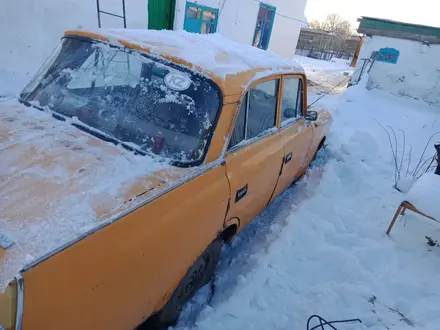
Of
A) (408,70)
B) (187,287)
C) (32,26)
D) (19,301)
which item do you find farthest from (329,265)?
(408,70)

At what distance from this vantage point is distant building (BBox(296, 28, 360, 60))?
113ft

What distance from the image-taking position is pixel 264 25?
1402cm

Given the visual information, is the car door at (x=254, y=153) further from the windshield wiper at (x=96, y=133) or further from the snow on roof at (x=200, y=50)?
the windshield wiper at (x=96, y=133)

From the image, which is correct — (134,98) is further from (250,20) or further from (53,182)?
(250,20)

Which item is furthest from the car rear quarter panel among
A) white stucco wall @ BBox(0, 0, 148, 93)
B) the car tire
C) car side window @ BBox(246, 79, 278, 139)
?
white stucco wall @ BBox(0, 0, 148, 93)

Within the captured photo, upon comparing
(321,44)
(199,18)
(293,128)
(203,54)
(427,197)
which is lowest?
(321,44)

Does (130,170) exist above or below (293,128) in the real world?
above

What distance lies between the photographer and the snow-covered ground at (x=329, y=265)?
8.71ft

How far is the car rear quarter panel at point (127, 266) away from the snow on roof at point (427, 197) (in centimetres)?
245

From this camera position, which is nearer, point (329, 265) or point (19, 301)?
point (19, 301)

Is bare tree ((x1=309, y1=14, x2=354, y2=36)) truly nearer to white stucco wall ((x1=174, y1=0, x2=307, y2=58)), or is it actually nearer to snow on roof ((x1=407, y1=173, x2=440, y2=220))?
white stucco wall ((x1=174, y1=0, x2=307, y2=58))

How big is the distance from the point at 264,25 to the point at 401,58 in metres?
5.40

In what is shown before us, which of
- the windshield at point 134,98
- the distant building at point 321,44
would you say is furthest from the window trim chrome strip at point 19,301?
the distant building at point 321,44

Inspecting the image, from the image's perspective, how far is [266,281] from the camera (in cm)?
293
